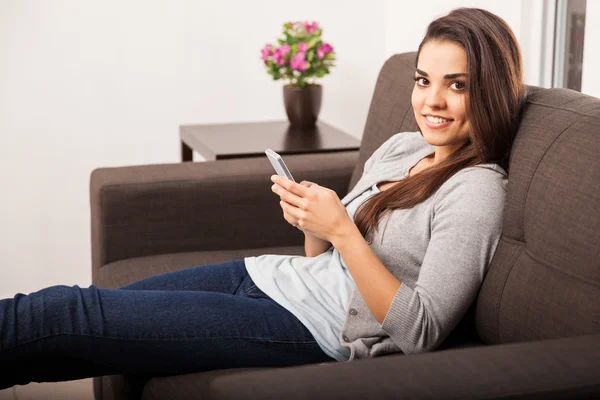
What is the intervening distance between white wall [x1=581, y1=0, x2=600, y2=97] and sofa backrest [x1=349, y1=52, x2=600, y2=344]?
600mm

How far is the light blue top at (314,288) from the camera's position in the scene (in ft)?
4.83

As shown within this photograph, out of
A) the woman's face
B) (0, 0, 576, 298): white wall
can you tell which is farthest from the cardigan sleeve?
(0, 0, 576, 298): white wall

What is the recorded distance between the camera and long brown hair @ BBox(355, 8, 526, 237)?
4.79ft

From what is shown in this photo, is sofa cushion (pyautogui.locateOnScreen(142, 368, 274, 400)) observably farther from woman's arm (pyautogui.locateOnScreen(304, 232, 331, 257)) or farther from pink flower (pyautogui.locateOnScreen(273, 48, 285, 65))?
pink flower (pyautogui.locateOnScreen(273, 48, 285, 65))

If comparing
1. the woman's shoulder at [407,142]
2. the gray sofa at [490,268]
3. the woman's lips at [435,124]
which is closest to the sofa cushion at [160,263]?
the gray sofa at [490,268]

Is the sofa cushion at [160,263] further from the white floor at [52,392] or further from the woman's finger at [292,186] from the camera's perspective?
the woman's finger at [292,186]

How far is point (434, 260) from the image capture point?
53.6 inches

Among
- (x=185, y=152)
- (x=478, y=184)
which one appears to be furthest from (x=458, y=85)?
(x=185, y=152)

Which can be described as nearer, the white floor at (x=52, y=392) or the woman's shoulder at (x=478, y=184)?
the woman's shoulder at (x=478, y=184)

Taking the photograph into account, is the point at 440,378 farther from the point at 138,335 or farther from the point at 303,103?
the point at 303,103

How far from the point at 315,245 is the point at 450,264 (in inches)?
15.2

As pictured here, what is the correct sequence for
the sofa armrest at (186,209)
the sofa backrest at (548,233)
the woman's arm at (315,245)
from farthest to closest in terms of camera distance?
the sofa armrest at (186,209) → the woman's arm at (315,245) → the sofa backrest at (548,233)

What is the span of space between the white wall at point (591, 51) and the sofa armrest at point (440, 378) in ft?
3.78

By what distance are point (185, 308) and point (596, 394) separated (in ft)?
2.31
